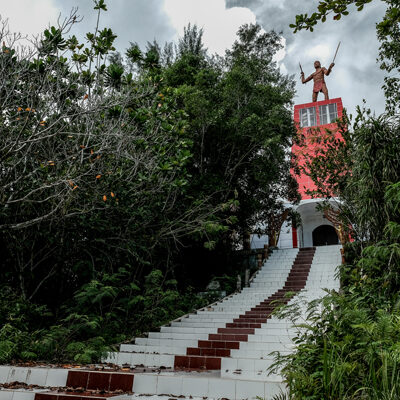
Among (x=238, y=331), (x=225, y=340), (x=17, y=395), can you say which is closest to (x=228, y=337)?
(x=225, y=340)

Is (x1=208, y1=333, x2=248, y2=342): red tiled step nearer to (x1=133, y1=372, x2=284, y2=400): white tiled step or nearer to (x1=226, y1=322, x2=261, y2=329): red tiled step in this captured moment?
(x1=226, y1=322, x2=261, y2=329): red tiled step

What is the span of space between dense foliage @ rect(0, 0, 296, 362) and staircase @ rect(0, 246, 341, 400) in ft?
2.31

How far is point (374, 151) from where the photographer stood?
208 inches

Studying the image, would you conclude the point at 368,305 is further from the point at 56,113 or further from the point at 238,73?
the point at 238,73

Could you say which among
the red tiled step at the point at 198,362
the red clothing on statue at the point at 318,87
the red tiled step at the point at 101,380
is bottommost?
the red tiled step at the point at 198,362

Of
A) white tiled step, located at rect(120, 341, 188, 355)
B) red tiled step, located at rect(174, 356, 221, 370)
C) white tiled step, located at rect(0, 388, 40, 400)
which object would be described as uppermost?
white tiled step, located at rect(0, 388, 40, 400)

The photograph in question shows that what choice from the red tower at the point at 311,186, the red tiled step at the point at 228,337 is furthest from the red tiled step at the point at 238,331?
the red tower at the point at 311,186

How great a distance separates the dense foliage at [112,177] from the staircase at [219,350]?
703 mm

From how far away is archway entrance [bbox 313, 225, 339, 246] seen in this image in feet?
58.7

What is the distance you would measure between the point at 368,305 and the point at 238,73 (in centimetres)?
753

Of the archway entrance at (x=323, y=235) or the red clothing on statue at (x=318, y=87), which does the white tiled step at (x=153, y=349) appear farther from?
the red clothing on statue at (x=318, y=87)

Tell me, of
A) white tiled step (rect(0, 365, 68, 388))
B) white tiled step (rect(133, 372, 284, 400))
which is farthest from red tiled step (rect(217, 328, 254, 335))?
white tiled step (rect(0, 365, 68, 388))

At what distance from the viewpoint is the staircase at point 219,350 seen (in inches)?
140

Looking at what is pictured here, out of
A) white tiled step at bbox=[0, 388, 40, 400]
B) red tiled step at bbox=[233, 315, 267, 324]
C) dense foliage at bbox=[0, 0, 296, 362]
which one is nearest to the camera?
white tiled step at bbox=[0, 388, 40, 400]
